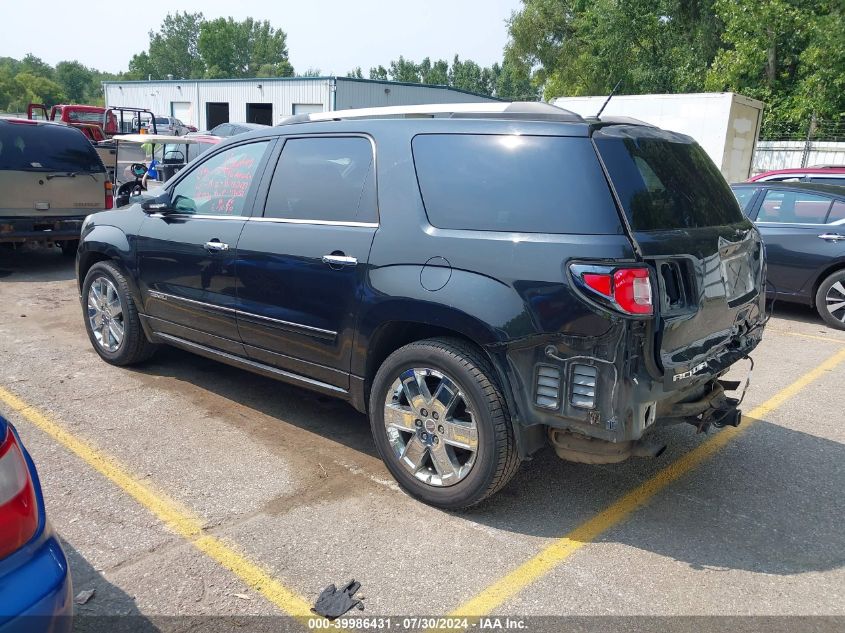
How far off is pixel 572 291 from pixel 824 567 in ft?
5.55

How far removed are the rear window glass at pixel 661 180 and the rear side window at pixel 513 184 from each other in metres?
0.10

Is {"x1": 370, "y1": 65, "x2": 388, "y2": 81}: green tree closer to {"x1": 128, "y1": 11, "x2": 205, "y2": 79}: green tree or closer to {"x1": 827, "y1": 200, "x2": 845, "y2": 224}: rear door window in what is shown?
{"x1": 128, "y1": 11, "x2": 205, "y2": 79}: green tree

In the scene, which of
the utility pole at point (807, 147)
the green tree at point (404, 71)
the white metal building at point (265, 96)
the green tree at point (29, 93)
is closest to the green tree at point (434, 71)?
the green tree at point (404, 71)

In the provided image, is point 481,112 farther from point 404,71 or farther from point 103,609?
point 404,71

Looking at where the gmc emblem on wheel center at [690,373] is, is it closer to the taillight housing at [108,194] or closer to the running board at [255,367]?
the running board at [255,367]

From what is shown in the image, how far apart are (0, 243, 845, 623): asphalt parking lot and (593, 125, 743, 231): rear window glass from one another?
1478 mm

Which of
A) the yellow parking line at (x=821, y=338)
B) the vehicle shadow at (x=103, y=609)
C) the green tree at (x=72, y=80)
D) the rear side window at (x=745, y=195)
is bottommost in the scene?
the vehicle shadow at (x=103, y=609)

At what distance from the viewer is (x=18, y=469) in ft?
6.56

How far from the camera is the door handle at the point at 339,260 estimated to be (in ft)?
12.0

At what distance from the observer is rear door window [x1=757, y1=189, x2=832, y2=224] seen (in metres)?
7.90

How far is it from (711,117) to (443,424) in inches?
536

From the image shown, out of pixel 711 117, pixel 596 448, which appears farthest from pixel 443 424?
pixel 711 117

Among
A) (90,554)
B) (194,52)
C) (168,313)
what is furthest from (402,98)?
(194,52)

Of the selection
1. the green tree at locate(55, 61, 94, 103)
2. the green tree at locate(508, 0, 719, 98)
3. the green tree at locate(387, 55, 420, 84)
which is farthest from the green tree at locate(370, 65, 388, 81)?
the green tree at locate(508, 0, 719, 98)
